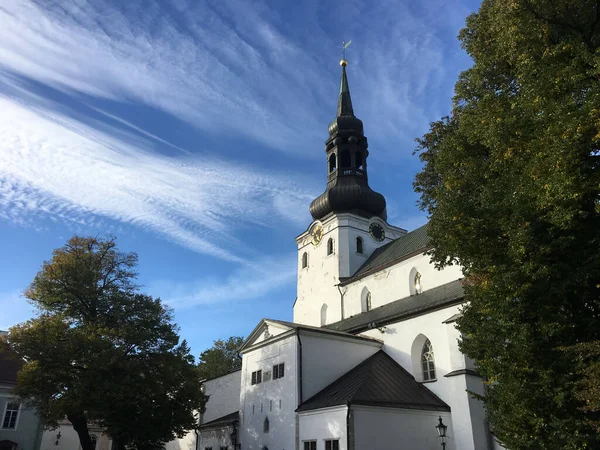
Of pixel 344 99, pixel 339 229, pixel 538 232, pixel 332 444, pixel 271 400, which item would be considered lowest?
pixel 332 444

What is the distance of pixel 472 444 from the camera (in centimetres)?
1805

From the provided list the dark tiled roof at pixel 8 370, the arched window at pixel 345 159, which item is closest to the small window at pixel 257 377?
the dark tiled roof at pixel 8 370

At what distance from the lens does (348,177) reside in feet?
113

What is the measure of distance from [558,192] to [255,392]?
726 inches

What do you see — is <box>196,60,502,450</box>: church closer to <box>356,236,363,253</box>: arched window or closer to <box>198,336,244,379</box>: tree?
<box>356,236,363,253</box>: arched window

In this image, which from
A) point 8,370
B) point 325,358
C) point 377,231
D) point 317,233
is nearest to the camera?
point 325,358

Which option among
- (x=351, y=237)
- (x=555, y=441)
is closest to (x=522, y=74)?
(x=555, y=441)

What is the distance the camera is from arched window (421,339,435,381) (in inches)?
851

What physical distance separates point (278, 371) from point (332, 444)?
5.27 meters

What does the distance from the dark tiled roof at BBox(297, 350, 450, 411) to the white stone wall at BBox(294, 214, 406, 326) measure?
9267mm

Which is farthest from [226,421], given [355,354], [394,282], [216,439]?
[394,282]

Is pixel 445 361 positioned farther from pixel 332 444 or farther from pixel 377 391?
pixel 332 444

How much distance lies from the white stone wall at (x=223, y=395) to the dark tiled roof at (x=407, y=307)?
675 centimetres

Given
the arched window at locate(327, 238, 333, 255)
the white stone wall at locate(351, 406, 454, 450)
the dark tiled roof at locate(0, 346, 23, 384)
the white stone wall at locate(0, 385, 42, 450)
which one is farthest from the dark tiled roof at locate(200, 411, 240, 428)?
the arched window at locate(327, 238, 333, 255)
